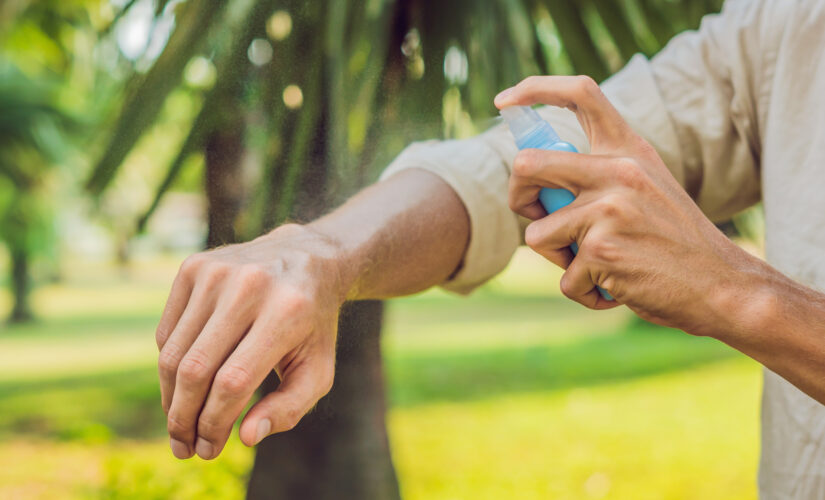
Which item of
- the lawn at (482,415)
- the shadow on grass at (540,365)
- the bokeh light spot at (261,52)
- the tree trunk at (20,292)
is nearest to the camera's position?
the bokeh light spot at (261,52)

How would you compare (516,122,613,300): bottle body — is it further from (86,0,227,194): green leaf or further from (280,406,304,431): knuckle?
(86,0,227,194): green leaf

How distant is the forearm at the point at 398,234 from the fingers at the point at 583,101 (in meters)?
0.18

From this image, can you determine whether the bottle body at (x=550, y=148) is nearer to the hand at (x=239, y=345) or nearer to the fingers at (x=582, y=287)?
the fingers at (x=582, y=287)

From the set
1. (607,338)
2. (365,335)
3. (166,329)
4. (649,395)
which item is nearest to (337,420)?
(365,335)

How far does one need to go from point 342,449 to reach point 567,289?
1.33 m

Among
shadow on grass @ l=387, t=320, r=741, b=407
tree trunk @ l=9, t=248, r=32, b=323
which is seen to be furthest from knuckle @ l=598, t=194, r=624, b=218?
tree trunk @ l=9, t=248, r=32, b=323

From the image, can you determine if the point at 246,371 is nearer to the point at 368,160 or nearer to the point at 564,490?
the point at 368,160

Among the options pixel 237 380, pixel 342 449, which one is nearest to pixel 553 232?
pixel 237 380

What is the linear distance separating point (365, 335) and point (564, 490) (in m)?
Result: 1.69

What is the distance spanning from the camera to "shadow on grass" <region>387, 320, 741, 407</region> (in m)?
5.32

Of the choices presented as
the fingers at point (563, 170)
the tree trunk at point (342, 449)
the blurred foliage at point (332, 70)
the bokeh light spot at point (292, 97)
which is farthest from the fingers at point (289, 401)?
the tree trunk at point (342, 449)

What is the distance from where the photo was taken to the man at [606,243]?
516 millimetres

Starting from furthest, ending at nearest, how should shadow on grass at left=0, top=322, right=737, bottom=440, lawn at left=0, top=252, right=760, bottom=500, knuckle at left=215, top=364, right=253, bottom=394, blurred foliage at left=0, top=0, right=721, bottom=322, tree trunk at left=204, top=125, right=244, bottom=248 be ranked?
shadow on grass at left=0, top=322, right=737, bottom=440
lawn at left=0, top=252, right=760, bottom=500
tree trunk at left=204, top=125, right=244, bottom=248
blurred foliage at left=0, top=0, right=721, bottom=322
knuckle at left=215, top=364, right=253, bottom=394

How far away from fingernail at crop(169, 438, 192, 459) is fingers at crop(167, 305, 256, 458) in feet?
0.04
